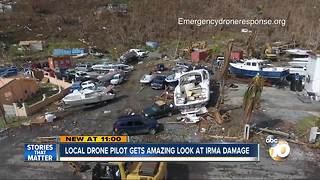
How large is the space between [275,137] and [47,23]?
5127 centimetres

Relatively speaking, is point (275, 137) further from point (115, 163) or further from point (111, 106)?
point (111, 106)

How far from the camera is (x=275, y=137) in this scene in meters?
23.0

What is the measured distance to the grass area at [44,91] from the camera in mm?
33469

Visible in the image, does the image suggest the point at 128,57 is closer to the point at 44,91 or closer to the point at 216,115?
the point at 44,91

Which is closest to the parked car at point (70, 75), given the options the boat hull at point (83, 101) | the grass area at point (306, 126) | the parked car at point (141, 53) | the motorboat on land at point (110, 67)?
the motorboat on land at point (110, 67)

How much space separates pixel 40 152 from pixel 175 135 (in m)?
9.00

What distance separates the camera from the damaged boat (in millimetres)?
27562

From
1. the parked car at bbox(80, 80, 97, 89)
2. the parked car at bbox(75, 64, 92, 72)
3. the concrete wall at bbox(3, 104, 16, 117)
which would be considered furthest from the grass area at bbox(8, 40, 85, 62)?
the concrete wall at bbox(3, 104, 16, 117)

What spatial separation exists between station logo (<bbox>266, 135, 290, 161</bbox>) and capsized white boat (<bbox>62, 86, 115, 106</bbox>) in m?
14.7

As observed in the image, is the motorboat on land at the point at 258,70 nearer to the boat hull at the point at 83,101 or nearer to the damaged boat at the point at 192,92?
the damaged boat at the point at 192,92

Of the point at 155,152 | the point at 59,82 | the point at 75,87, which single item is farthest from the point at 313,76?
the point at 59,82

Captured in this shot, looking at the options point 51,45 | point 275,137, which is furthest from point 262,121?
point 51,45

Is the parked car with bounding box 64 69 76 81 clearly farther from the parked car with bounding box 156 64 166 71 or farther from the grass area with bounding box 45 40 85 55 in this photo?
the grass area with bounding box 45 40 85 55

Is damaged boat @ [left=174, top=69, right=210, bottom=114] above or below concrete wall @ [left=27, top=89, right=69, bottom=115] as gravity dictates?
above
